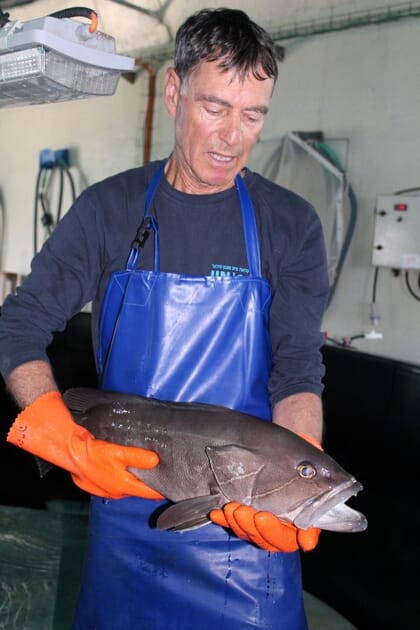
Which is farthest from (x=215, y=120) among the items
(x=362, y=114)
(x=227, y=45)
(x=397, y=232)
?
(x=362, y=114)

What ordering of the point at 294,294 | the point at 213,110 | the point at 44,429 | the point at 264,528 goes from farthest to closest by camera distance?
the point at 294,294 < the point at 213,110 < the point at 44,429 < the point at 264,528

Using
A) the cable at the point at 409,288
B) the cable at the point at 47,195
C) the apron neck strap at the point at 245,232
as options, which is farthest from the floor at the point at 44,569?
the cable at the point at 47,195

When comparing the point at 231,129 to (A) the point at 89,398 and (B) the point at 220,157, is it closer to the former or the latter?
(B) the point at 220,157

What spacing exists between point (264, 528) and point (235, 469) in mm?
132

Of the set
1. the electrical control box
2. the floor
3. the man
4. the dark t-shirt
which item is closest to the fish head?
the man

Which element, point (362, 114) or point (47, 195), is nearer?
point (362, 114)

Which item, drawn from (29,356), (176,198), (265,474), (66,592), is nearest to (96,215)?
(176,198)

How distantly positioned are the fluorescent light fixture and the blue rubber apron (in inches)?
18.6

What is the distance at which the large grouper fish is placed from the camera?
1.23m

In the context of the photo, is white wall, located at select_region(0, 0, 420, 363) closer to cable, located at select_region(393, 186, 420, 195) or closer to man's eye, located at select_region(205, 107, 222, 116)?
cable, located at select_region(393, 186, 420, 195)

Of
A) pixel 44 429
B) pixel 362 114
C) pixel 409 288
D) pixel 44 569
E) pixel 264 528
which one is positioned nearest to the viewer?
pixel 264 528

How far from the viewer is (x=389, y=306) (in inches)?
143

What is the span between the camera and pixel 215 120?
4.78 ft

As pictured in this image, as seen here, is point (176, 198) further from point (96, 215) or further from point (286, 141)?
point (286, 141)
